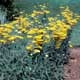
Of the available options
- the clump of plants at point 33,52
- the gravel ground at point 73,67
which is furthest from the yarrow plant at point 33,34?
the gravel ground at point 73,67

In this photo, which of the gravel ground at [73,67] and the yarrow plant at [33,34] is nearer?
the yarrow plant at [33,34]

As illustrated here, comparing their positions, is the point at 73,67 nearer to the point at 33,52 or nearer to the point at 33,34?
the point at 33,34

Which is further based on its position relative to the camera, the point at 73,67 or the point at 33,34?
the point at 73,67

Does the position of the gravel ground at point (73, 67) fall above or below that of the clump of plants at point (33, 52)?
below

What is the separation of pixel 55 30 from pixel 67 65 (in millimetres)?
1630

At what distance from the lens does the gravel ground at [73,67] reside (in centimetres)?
642

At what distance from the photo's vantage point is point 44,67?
510 centimetres

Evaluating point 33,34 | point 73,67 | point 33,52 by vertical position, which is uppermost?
point 33,34

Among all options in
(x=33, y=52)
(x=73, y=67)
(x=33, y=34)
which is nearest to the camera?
(x=33, y=52)

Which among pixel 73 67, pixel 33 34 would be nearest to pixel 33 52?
pixel 33 34

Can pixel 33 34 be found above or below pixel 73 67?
above

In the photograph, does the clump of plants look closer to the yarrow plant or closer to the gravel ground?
the yarrow plant

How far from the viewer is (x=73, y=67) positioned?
267 inches

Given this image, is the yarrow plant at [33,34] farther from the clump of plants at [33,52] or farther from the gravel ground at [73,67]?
the gravel ground at [73,67]
